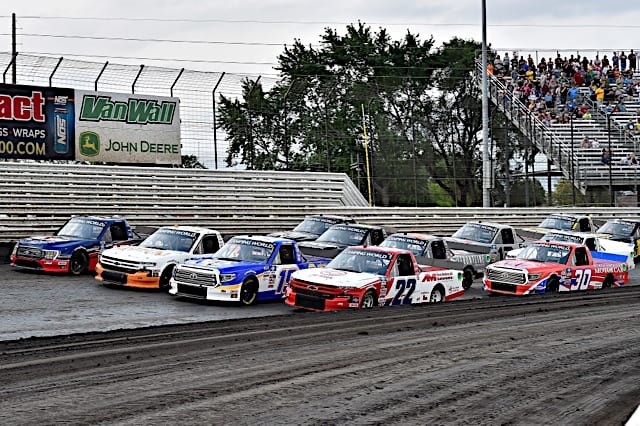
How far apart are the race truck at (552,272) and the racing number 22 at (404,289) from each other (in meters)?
3.64

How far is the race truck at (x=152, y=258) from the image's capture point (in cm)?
1853

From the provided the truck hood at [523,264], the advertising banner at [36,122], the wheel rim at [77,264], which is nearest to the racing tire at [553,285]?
the truck hood at [523,264]

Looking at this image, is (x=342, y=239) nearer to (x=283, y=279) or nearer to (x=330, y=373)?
(x=283, y=279)

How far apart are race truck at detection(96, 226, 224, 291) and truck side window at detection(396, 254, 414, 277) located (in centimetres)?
417

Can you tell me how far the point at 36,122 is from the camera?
82.1ft

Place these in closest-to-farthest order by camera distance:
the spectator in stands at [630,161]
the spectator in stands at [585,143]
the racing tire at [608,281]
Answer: the racing tire at [608,281]
the spectator in stands at [630,161]
the spectator in stands at [585,143]

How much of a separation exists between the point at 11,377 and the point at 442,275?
10943 mm

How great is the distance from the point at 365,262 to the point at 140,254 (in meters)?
4.61

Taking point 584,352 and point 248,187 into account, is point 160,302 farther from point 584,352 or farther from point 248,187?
point 248,187

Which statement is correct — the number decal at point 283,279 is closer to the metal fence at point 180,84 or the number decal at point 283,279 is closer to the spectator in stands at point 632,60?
the metal fence at point 180,84

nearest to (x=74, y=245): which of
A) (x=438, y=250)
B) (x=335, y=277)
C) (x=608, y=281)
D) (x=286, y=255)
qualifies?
(x=286, y=255)

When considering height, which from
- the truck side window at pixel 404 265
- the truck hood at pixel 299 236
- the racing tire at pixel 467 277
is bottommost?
the racing tire at pixel 467 277

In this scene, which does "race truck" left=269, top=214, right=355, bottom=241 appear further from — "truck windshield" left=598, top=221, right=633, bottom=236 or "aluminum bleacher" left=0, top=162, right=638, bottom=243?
"truck windshield" left=598, top=221, right=633, bottom=236

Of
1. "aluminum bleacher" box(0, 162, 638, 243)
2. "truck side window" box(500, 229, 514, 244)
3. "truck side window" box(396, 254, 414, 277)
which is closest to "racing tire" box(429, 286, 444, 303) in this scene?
"truck side window" box(396, 254, 414, 277)
